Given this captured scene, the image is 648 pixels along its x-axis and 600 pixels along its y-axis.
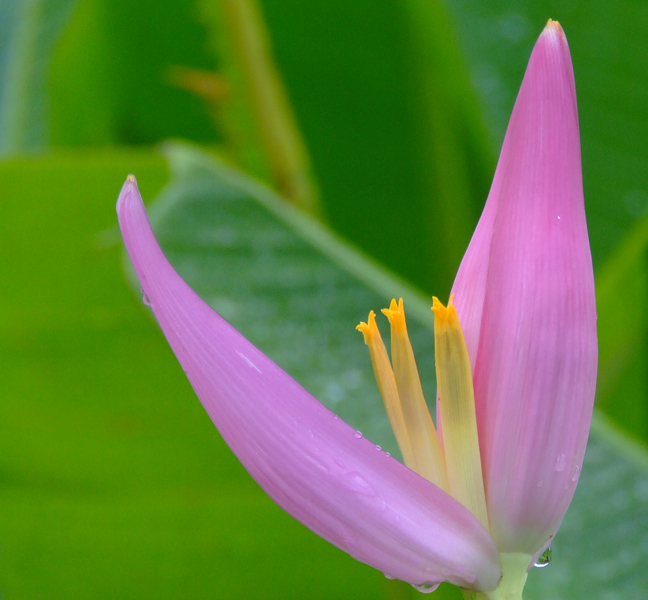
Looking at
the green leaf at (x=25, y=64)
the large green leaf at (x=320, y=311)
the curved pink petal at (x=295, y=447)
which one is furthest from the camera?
the green leaf at (x=25, y=64)

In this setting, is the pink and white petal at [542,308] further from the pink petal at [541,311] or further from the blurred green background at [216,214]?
the blurred green background at [216,214]

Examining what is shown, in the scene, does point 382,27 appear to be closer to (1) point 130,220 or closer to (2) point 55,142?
(2) point 55,142

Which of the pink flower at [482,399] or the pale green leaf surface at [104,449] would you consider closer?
the pink flower at [482,399]

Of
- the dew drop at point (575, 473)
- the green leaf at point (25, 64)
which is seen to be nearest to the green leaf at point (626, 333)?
the dew drop at point (575, 473)

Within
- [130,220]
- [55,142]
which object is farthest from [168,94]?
[130,220]

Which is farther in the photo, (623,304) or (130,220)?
(623,304)

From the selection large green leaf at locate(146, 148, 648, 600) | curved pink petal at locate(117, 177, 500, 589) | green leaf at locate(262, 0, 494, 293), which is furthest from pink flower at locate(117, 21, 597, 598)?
green leaf at locate(262, 0, 494, 293)
